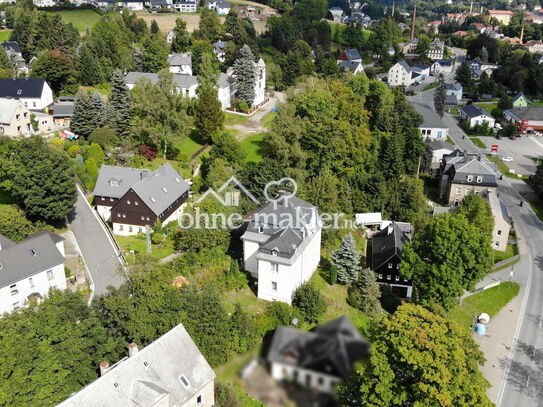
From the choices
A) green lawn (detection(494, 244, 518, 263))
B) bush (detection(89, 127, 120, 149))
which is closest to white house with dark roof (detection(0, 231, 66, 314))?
bush (detection(89, 127, 120, 149))

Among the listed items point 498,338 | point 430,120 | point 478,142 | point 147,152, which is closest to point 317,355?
point 498,338

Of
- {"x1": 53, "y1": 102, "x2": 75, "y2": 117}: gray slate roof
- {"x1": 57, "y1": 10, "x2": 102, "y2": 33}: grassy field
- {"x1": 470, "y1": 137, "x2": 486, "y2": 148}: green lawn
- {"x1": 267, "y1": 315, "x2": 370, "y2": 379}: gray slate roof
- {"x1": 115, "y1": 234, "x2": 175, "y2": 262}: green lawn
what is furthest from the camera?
{"x1": 57, "y1": 10, "x2": 102, "y2": 33}: grassy field

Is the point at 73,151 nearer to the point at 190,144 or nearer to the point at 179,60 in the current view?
the point at 190,144

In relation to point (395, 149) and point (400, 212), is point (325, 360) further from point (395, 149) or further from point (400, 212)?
point (395, 149)

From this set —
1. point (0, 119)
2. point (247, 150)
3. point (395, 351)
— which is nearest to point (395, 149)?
point (247, 150)

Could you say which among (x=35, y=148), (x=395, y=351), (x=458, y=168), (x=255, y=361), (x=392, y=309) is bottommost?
(x=392, y=309)

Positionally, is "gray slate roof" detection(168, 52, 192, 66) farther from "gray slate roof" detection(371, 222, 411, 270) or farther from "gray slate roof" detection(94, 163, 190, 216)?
"gray slate roof" detection(371, 222, 411, 270)
